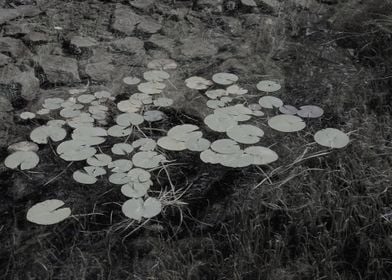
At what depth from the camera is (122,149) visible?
2.24 m

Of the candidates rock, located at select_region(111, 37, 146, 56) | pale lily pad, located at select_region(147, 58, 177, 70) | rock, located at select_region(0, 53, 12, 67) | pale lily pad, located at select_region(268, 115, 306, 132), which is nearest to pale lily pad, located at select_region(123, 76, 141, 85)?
pale lily pad, located at select_region(147, 58, 177, 70)

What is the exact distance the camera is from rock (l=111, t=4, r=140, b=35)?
123 inches

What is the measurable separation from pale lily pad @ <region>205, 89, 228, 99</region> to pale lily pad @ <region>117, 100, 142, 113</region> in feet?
1.12

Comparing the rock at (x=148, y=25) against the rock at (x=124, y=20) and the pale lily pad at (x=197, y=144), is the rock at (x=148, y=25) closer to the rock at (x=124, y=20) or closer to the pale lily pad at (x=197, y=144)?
the rock at (x=124, y=20)

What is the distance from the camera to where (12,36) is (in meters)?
2.92

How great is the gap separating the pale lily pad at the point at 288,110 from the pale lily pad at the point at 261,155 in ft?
1.04

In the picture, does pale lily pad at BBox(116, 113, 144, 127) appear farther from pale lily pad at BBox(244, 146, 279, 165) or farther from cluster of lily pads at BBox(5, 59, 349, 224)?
pale lily pad at BBox(244, 146, 279, 165)

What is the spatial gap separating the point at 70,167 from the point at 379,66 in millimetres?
1631

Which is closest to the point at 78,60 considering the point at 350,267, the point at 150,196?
the point at 150,196

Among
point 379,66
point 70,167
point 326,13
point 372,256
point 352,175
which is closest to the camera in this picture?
point 372,256

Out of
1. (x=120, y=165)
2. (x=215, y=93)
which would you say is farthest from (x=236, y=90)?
(x=120, y=165)

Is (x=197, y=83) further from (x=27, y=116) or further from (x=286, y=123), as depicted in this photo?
(x=27, y=116)

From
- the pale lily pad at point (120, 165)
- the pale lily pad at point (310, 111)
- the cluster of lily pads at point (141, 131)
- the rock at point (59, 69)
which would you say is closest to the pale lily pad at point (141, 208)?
the cluster of lily pads at point (141, 131)

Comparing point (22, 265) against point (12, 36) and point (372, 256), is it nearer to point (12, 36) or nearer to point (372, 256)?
point (372, 256)
